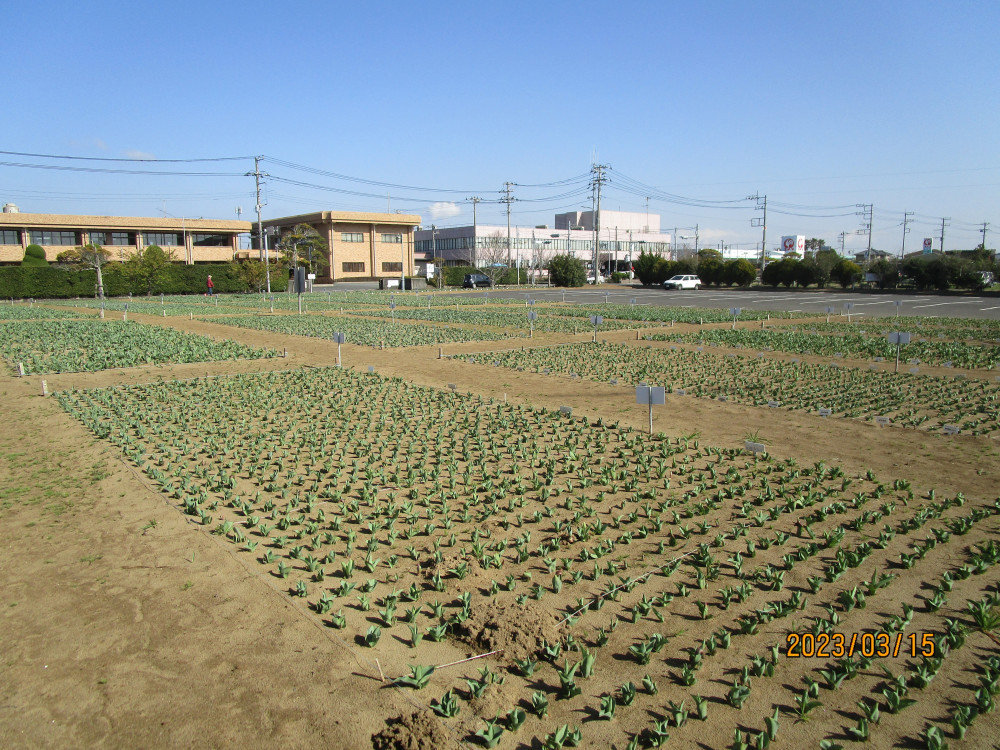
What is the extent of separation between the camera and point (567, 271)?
74.2 metres

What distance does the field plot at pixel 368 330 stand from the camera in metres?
23.5

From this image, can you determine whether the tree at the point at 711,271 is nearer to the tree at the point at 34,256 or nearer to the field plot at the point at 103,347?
the field plot at the point at 103,347

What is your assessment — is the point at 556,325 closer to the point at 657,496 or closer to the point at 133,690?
the point at 657,496

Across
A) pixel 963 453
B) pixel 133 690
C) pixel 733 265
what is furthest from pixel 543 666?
pixel 733 265

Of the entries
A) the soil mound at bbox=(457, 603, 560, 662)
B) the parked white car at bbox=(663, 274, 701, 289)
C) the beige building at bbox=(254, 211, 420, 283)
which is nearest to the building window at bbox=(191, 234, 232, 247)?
the beige building at bbox=(254, 211, 420, 283)

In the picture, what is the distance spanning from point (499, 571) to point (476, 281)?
65818 mm

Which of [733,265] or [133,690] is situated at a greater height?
[733,265]

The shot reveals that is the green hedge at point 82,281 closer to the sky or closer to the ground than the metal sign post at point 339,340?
closer to the sky

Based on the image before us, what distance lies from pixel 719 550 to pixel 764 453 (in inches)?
133

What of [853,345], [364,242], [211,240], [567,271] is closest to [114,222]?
[211,240]

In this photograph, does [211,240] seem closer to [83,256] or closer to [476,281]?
[83,256]

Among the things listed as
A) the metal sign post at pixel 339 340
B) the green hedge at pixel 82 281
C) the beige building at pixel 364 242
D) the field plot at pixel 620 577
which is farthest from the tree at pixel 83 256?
the field plot at pixel 620 577

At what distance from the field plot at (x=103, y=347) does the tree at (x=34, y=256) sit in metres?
34.0

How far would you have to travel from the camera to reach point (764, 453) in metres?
9.16
